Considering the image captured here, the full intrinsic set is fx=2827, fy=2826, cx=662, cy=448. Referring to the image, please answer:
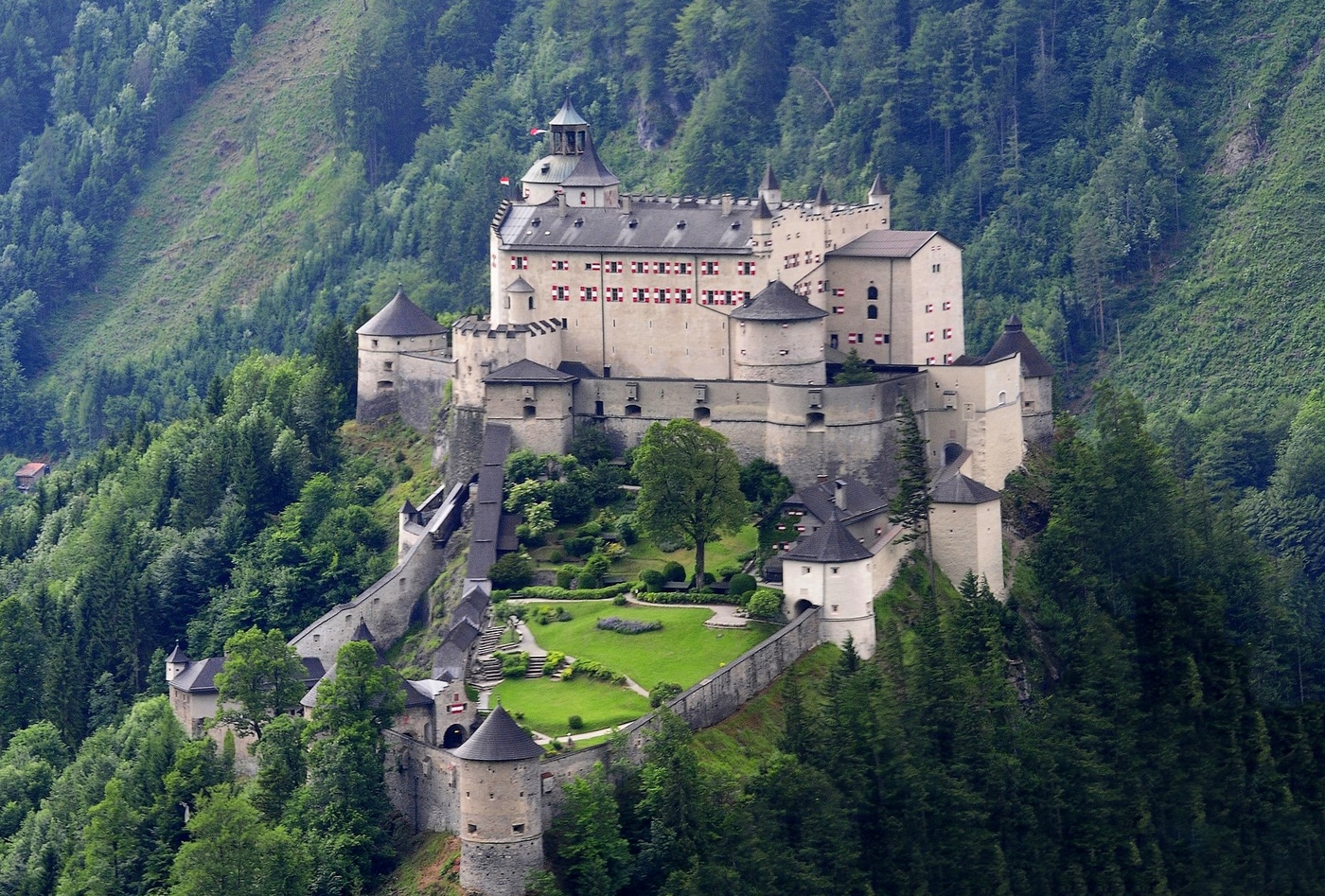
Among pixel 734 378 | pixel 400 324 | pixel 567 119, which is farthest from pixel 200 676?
pixel 567 119

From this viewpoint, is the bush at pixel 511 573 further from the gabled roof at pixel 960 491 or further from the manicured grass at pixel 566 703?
the gabled roof at pixel 960 491

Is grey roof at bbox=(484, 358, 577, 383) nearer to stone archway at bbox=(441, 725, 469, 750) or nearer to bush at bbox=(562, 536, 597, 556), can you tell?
bush at bbox=(562, 536, 597, 556)

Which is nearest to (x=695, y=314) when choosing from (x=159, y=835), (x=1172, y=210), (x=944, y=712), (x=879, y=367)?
(x=879, y=367)

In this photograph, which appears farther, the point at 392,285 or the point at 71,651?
the point at 392,285

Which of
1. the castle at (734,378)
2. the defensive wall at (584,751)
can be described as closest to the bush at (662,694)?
the defensive wall at (584,751)

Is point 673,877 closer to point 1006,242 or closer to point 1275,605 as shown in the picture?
point 1275,605

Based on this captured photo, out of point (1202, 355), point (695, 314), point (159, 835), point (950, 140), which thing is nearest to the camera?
point (159, 835)

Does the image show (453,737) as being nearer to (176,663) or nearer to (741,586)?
(741,586)
